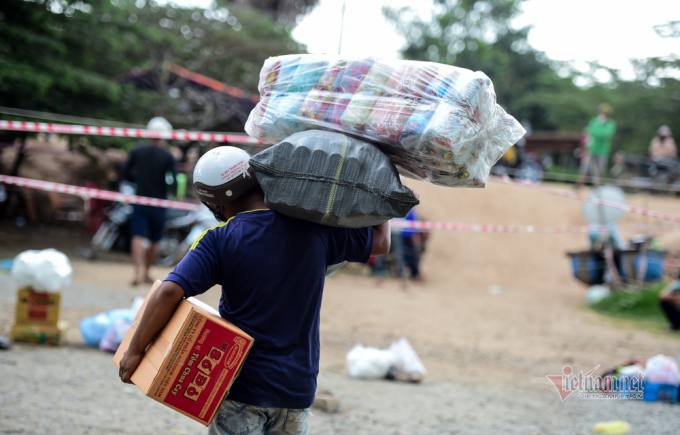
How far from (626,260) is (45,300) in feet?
28.5

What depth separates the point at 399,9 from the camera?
31.7 m

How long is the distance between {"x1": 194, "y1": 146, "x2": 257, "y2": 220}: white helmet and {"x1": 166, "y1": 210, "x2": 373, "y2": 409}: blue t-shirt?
0.10 meters

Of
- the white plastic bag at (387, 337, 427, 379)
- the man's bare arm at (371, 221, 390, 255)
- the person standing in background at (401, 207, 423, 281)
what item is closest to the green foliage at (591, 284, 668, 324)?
the person standing in background at (401, 207, 423, 281)

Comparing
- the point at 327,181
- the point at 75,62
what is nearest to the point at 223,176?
the point at 327,181

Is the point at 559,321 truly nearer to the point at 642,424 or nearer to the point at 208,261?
the point at 642,424

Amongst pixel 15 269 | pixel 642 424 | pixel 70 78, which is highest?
pixel 70 78

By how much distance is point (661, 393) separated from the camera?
14.7 ft

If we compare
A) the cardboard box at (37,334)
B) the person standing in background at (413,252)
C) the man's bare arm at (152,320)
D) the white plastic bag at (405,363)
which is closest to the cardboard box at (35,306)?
the cardboard box at (37,334)

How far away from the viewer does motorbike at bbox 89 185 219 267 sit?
346 inches

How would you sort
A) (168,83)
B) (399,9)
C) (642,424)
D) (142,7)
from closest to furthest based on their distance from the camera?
(642,424)
(168,83)
(142,7)
(399,9)

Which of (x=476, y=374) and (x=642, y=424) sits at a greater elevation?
(x=642, y=424)

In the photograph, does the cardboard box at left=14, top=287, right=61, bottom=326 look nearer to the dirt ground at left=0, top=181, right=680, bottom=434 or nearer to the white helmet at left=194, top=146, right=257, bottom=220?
the dirt ground at left=0, top=181, right=680, bottom=434

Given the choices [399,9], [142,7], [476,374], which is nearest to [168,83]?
[142,7]

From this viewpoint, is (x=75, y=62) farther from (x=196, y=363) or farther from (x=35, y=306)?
(x=196, y=363)
